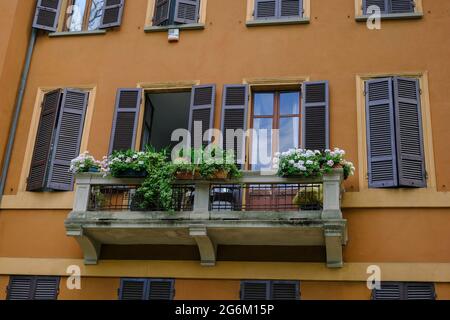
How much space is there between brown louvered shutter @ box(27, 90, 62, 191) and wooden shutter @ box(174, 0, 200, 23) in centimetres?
275

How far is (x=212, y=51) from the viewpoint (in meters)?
13.3

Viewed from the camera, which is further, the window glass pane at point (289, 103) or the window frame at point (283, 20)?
the window frame at point (283, 20)

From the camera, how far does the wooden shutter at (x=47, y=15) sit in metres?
14.1

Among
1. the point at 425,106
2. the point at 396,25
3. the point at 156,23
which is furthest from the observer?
the point at 156,23

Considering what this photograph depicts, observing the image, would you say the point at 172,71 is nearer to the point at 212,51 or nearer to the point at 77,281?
the point at 212,51

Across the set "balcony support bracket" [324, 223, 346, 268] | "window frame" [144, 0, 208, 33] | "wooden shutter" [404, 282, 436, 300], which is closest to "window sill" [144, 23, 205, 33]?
"window frame" [144, 0, 208, 33]

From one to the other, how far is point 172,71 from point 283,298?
4819mm

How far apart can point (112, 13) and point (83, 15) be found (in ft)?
2.86

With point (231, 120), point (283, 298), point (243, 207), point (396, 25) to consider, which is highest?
point (396, 25)

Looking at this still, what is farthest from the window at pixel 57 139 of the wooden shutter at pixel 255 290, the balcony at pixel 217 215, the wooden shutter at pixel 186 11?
the wooden shutter at pixel 255 290

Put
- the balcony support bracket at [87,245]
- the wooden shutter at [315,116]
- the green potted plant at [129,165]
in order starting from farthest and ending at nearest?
the wooden shutter at [315,116] → the green potted plant at [129,165] → the balcony support bracket at [87,245]

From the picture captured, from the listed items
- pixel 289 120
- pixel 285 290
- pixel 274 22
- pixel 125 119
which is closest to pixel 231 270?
pixel 285 290

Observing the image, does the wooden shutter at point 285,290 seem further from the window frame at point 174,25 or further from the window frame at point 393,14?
the window frame at point 174,25

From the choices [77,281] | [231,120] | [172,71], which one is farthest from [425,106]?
[77,281]
